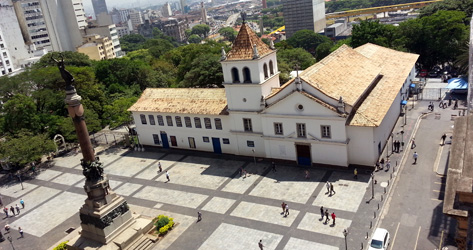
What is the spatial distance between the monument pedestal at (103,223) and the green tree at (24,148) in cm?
2112

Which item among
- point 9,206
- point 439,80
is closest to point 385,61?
point 439,80

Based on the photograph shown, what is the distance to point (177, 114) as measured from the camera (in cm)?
4725

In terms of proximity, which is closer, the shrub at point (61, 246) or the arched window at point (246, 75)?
the shrub at point (61, 246)

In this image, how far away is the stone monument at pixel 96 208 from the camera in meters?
29.1

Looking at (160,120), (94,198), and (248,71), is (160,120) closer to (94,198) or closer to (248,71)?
(248,71)

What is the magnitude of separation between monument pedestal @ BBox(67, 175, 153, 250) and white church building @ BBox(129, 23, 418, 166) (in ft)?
55.7

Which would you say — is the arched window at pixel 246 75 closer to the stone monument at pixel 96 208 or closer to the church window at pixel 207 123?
the church window at pixel 207 123

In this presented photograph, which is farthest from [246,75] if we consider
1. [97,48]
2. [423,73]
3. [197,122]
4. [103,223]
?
[97,48]

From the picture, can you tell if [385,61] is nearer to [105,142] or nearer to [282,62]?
[282,62]

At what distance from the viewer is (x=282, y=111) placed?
39375 mm

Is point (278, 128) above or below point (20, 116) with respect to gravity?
below

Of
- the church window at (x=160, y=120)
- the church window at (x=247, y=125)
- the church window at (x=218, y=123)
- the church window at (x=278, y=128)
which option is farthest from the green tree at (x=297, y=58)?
the church window at (x=278, y=128)

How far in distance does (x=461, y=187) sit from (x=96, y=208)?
1003 inches

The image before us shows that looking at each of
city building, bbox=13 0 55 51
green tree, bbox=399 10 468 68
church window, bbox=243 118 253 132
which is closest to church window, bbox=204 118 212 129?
church window, bbox=243 118 253 132
